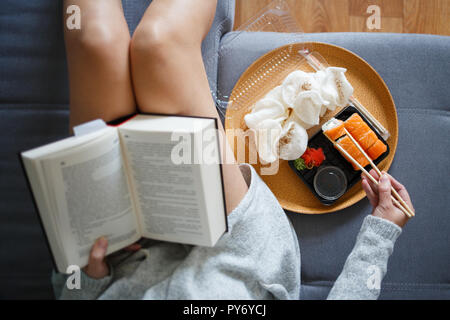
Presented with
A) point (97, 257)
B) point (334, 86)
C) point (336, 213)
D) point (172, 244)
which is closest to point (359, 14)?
point (334, 86)

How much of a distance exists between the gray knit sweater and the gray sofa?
0.37 feet

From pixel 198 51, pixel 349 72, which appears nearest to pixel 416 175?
pixel 349 72

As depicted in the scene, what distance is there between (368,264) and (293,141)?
0.29 m

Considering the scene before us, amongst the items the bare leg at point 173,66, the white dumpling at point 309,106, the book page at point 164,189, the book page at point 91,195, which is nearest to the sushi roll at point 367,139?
the white dumpling at point 309,106

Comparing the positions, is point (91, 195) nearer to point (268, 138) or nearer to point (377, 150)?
point (268, 138)

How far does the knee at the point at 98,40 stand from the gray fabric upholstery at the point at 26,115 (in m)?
0.18

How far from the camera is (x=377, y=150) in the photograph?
2.39 feet

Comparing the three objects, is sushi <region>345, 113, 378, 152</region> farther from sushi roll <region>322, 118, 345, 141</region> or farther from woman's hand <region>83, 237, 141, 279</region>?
woman's hand <region>83, 237, 141, 279</region>

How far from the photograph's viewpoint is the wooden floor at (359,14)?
3.50 feet

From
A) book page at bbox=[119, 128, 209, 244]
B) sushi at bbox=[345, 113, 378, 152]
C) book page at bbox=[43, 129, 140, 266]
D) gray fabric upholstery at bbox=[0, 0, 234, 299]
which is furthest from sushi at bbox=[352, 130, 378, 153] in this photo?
gray fabric upholstery at bbox=[0, 0, 234, 299]

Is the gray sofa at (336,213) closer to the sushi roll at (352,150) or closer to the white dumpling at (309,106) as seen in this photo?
the sushi roll at (352,150)

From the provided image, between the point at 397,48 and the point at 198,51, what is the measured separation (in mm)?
488

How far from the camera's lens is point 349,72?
2.60 ft
